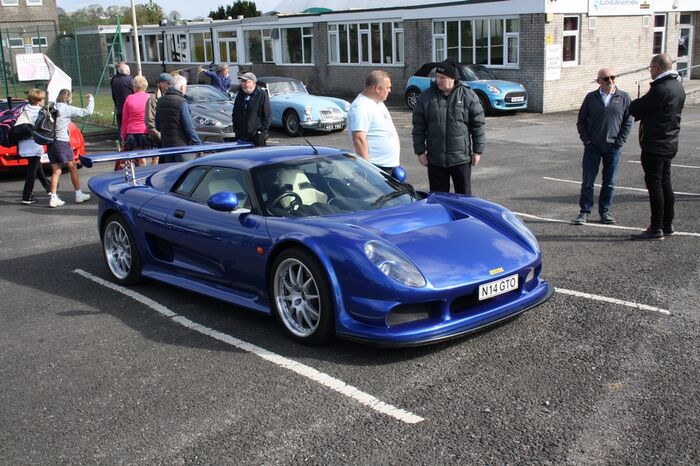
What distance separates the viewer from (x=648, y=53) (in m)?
29.1

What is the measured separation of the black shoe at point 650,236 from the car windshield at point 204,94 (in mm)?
11995

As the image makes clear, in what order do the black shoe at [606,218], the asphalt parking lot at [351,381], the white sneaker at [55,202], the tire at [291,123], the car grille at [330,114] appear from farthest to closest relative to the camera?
the tire at [291,123] < the car grille at [330,114] < the white sneaker at [55,202] < the black shoe at [606,218] < the asphalt parking lot at [351,381]

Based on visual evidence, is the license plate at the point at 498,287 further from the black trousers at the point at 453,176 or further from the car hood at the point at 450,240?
the black trousers at the point at 453,176

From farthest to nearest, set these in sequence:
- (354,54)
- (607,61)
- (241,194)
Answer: (354,54) → (607,61) → (241,194)

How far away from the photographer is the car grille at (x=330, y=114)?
19.0m

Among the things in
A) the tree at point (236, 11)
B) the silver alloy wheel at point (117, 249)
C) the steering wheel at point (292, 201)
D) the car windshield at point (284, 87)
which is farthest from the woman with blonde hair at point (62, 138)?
the tree at point (236, 11)

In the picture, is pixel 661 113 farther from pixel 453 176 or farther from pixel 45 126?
pixel 45 126

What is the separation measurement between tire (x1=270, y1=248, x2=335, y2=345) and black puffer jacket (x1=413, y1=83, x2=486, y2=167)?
9.41ft

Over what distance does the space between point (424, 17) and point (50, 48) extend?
26548 millimetres

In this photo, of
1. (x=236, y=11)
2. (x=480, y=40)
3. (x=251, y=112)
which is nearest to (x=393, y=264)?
(x=251, y=112)

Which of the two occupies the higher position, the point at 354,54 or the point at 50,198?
the point at 354,54

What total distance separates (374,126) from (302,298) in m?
2.79

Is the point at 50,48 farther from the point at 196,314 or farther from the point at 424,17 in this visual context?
the point at 196,314


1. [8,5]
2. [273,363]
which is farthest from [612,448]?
[8,5]
